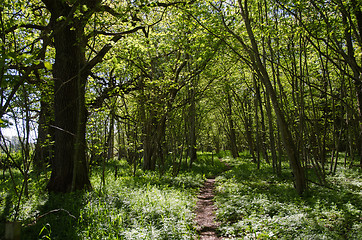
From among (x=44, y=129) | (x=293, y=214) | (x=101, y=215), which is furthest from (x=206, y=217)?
(x=44, y=129)

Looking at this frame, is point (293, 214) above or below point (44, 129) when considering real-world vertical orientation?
below

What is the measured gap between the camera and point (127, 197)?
265 inches

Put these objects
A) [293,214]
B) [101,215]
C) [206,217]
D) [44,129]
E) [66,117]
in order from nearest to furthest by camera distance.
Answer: [101,215] → [293,214] → [206,217] → [66,117] → [44,129]

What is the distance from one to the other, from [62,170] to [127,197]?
231 centimetres

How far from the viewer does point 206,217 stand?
21.6ft

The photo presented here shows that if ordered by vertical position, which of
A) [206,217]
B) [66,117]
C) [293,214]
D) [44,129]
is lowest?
[206,217]

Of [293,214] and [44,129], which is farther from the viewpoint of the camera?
[44,129]

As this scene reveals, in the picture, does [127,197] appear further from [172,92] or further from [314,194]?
[172,92]

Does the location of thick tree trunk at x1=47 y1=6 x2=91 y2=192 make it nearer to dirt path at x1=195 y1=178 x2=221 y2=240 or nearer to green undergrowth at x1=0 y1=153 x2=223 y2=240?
green undergrowth at x1=0 y1=153 x2=223 y2=240

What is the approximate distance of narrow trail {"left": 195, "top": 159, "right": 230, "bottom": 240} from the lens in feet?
17.7

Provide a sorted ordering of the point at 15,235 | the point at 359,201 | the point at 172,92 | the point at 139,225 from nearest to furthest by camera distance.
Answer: the point at 15,235, the point at 139,225, the point at 359,201, the point at 172,92

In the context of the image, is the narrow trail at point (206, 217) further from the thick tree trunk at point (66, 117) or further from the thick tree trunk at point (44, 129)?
the thick tree trunk at point (44, 129)

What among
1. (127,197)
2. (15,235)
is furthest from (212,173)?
(15,235)

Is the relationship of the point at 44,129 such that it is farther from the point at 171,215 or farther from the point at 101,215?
the point at 171,215
